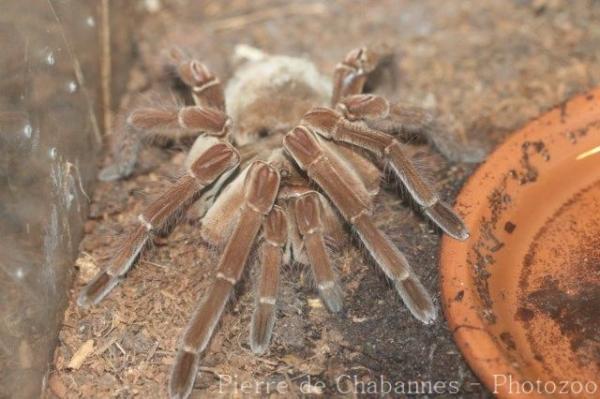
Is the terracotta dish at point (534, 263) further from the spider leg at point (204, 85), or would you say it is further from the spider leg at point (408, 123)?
the spider leg at point (204, 85)

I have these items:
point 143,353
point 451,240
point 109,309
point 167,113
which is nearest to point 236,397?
point 143,353

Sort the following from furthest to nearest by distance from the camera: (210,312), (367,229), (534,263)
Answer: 1. (534,263)
2. (367,229)
3. (210,312)

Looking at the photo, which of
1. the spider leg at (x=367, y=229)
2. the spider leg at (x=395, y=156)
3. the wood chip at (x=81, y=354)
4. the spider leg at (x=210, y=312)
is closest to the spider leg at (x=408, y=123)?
the spider leg at (x=395, y=156)

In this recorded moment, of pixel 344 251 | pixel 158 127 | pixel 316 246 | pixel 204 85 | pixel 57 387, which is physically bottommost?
pixel 57 387

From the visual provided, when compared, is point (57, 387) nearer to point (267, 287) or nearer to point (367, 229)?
point (267, 287)

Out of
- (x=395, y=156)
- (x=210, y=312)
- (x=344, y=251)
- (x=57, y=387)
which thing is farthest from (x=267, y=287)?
(x=57, y=387)

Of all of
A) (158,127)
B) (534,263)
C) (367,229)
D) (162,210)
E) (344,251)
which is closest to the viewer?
Result: (367,229)

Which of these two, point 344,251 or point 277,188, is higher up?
point 277,188
